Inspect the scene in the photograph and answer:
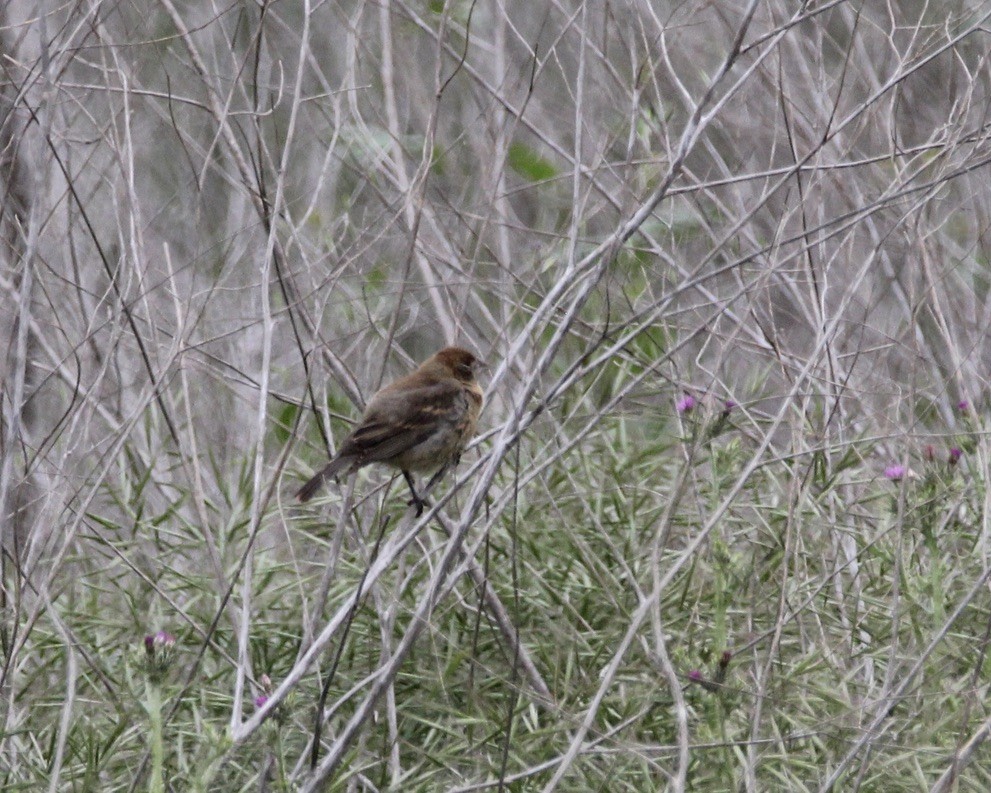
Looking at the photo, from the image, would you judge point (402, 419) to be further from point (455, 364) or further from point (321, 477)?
point (455, 364)

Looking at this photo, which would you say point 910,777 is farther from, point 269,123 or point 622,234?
point 269,123

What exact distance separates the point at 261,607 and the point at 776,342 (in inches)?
75.4

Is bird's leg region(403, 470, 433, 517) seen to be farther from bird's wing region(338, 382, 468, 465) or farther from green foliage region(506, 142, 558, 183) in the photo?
green foliage region(506, 142, 558, 183)

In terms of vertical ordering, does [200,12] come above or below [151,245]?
above

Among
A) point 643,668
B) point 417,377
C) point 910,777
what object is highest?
point 417,377

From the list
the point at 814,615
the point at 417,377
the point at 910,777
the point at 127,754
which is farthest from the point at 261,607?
the point at 910,777

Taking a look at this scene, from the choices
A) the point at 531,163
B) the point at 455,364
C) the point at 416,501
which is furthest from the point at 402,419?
the point at 531,163

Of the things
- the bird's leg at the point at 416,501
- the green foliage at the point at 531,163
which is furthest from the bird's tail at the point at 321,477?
the green foliage at the point at 531,163

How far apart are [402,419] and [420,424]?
3.0 inches

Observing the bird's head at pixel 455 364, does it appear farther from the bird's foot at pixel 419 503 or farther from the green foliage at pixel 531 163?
the green foliage at pixel 531 163

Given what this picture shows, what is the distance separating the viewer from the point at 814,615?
4.18 m

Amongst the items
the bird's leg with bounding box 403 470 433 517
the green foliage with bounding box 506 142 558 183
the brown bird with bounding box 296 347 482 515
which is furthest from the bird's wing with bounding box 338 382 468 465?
the green foliage with bounding box 506 142 558 183

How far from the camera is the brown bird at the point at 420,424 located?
457 cm

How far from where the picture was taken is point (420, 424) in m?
4.76
